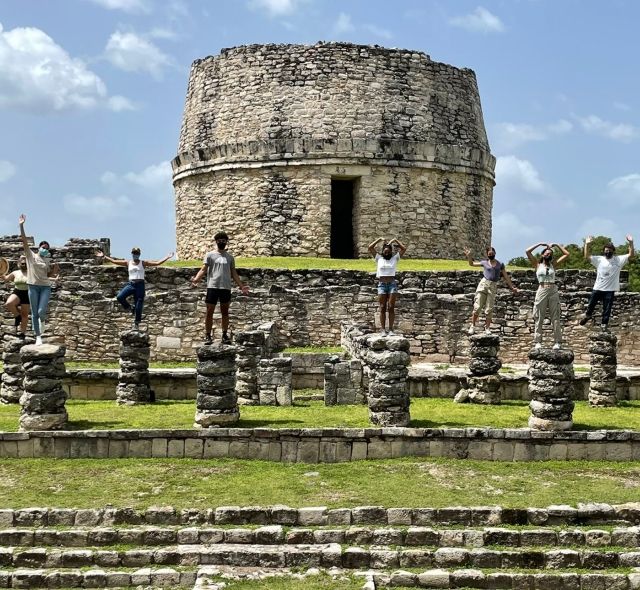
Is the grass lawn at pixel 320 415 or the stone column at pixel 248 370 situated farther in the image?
the stone column at pixel 248 370

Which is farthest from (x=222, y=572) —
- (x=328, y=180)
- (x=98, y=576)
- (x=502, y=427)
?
(x=328, y=180)

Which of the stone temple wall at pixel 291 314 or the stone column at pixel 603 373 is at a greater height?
the stone temple wall at pixel 291 314

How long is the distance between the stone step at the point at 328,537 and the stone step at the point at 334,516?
162 mm

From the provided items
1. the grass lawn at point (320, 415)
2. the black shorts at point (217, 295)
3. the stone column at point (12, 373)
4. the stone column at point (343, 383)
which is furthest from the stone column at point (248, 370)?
the stone column at point (12, 373)

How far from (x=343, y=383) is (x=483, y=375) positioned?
1.92m

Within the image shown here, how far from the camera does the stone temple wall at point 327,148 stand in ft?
72.5

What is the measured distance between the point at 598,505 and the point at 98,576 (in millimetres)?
4270

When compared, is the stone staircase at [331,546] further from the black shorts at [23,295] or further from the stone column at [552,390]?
the black shorts at [23,295]

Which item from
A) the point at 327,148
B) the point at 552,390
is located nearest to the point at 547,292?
the point at 552,390

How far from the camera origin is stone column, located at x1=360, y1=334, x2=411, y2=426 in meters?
9.72

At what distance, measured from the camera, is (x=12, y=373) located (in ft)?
38.4

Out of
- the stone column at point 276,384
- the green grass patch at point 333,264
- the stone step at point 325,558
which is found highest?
the green grass patch at point 333,264

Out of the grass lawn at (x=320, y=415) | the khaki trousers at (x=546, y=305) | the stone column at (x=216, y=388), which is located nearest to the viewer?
the stone column at (x=216, y=388)

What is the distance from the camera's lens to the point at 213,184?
23.3 m
